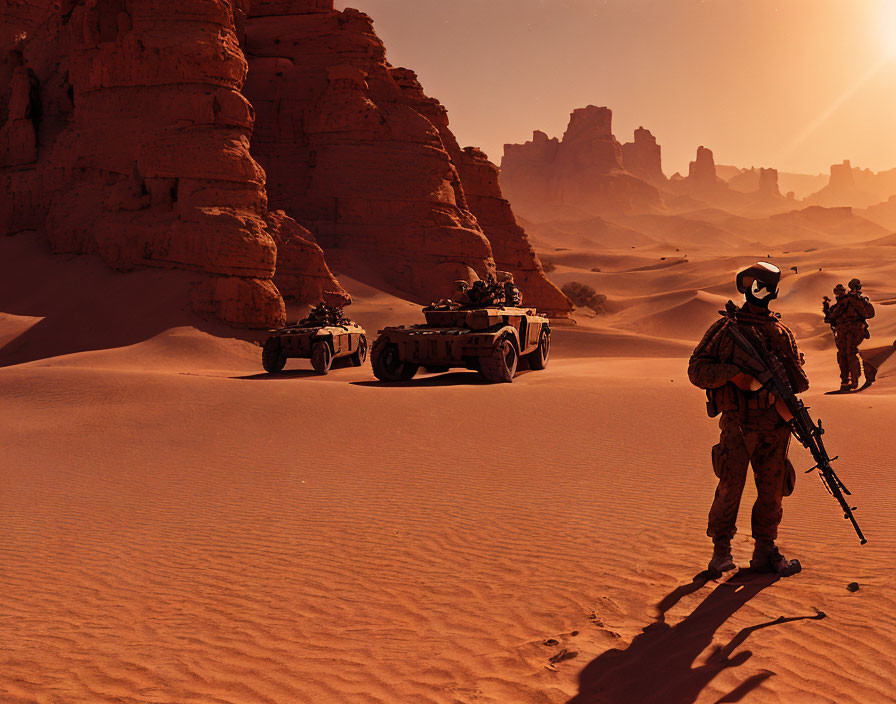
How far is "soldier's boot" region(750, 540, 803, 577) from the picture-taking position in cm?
500

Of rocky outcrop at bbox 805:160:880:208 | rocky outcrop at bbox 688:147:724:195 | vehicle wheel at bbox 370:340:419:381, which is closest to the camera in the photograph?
vehicle wheel at bbox 370:340:419:381

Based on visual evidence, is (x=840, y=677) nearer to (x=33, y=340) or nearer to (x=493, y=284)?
(x=493, y=284)

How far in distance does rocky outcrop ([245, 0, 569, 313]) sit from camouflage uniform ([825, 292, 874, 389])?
19.0 m

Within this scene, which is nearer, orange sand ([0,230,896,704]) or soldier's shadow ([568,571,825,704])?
soldier's shadow ([568,571,825,704])

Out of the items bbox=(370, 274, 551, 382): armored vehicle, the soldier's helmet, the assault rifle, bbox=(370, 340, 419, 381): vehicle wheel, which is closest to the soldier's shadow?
the assault rifle

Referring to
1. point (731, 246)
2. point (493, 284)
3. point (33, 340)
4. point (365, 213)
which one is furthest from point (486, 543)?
point (731, 246)

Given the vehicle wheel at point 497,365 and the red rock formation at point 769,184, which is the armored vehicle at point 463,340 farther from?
the red rock formation at point 769,184

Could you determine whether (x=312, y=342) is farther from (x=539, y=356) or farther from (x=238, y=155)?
(x=238, y=155)

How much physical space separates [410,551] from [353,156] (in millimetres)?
28537

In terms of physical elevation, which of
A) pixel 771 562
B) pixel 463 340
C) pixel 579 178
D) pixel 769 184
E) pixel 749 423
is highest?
pixel 769 184

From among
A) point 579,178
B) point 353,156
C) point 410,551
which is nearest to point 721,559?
point 410,551

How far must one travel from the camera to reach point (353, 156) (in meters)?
32.3

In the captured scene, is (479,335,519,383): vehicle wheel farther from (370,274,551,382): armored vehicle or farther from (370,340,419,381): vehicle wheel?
(370,340,419,381): vehicle wheel

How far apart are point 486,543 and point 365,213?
27.7m
